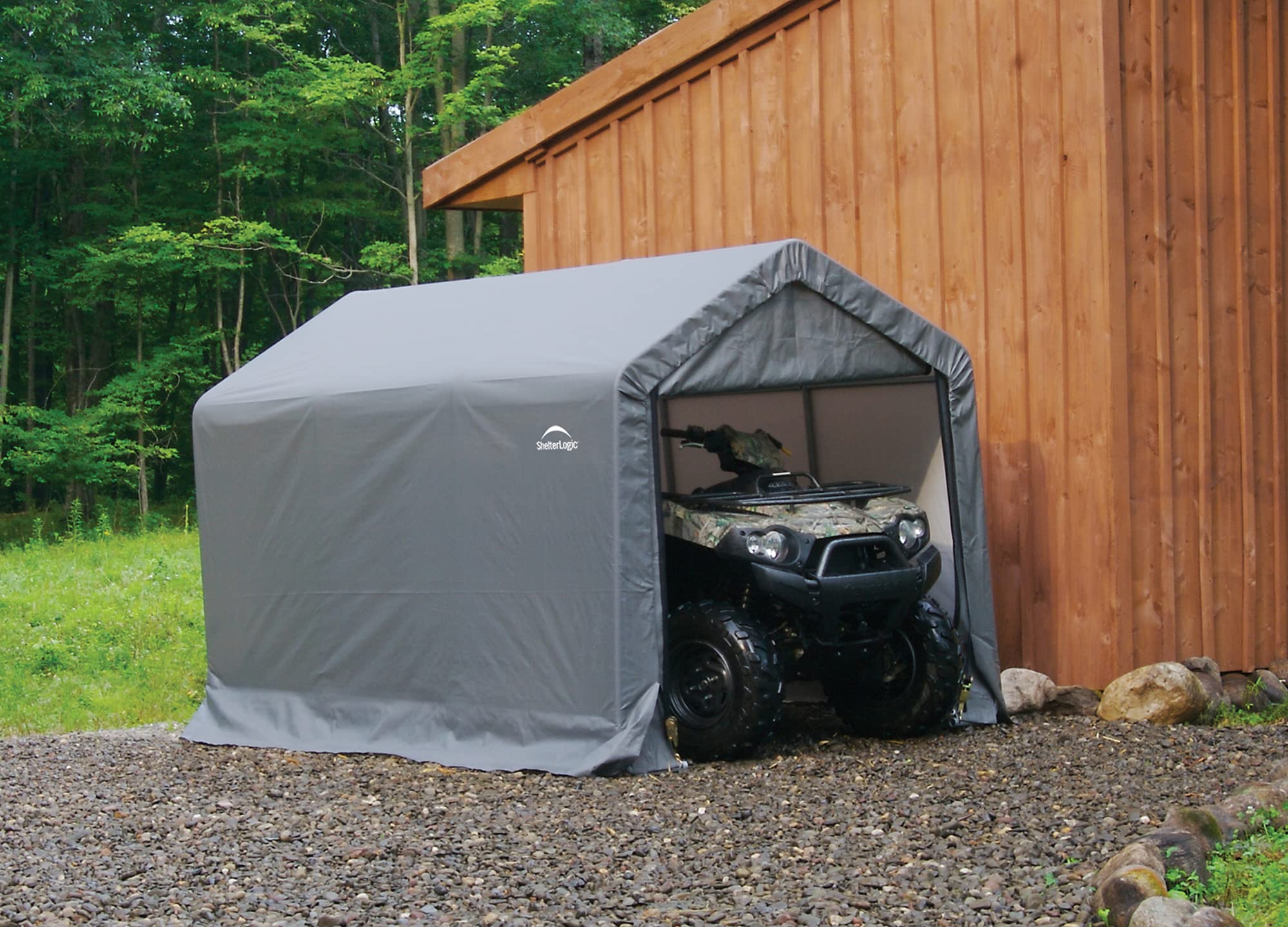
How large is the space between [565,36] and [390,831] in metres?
24.2

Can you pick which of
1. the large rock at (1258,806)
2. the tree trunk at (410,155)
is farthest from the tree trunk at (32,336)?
the large rock at (1258,806)

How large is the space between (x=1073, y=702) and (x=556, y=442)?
3.21m

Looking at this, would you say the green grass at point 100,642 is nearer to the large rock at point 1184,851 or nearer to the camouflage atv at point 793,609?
the camouflage atv at point 793,609

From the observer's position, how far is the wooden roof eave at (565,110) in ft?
30.6

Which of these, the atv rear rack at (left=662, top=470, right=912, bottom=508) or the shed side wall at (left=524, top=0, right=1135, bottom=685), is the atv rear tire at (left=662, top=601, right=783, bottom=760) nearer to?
the atv rear rack at (left=662, top=470, right=912, bottom=508)

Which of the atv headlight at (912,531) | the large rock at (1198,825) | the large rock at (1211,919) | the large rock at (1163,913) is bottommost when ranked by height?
the large rock at (1198,825)

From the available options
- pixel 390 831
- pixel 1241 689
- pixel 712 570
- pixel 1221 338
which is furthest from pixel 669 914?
pixel 1221 338

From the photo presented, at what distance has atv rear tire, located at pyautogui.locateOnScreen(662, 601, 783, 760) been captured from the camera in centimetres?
643

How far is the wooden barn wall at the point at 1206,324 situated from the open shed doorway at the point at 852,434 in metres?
1.04

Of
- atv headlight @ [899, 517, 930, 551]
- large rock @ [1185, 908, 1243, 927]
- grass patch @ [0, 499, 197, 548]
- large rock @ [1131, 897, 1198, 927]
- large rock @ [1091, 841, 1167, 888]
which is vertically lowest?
grass patch @ [0, 499, 197, 548]

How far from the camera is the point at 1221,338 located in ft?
27.2

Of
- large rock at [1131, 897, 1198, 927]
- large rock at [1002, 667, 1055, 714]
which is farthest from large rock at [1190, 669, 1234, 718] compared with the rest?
large rock at [1131, 897, 1198, 927]

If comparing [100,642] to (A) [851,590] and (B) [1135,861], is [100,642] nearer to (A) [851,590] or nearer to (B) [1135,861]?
(A) [851,590]

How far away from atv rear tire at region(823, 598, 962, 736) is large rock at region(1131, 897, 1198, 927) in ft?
10.7
